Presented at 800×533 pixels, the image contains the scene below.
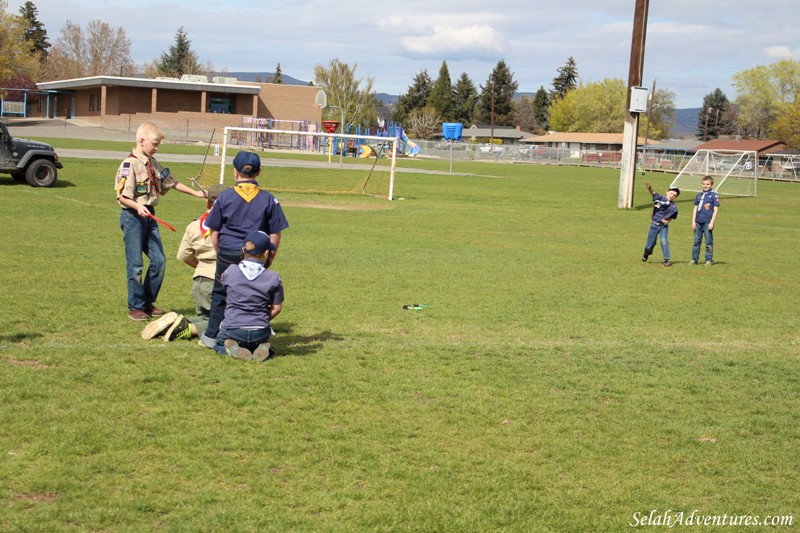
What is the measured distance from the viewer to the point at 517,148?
81938 millimetres

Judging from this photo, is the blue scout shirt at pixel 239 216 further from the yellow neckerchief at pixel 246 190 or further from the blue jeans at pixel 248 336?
the blue jeans at pixel 248 336

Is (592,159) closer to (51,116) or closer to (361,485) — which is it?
(51,116)

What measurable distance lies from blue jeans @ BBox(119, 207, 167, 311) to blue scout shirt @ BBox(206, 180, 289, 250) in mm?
1484

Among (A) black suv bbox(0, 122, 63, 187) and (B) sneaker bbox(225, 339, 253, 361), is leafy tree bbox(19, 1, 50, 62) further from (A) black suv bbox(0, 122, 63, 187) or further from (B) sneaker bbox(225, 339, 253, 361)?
(B) sneaker bbox(225, 339, 253, 361)

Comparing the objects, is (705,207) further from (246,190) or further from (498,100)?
(498,100)

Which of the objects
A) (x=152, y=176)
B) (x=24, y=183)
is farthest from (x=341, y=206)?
(x=152, y=176)

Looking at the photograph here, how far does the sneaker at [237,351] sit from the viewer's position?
7246 mm

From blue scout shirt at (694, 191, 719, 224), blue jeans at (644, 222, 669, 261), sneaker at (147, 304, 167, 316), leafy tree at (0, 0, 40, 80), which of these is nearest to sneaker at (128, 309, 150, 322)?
sneaker at (147, 304, 167, 316)

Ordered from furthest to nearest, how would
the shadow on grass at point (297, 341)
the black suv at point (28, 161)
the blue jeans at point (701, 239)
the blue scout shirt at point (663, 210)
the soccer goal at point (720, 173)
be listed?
1. the soccer goal at point (720, 173)
2. the black suv at point (28, 161)
3. the blue jeans at point (701, 239)
4. the blue scout shirt at point (663, 210)
5. the shadow on grass at point (297, 341)

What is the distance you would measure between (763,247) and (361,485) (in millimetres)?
17765

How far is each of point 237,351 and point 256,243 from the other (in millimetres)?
955

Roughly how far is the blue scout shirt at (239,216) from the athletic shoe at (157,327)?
1109mm

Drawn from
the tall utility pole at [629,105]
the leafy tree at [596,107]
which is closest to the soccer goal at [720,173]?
the tall utility pole at [629,105]

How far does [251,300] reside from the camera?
7.21 metres
